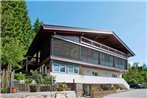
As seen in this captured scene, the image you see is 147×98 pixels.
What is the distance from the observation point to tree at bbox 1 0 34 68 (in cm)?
2358

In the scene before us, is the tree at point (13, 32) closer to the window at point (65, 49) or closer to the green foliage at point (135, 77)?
the window at point (65, 49)

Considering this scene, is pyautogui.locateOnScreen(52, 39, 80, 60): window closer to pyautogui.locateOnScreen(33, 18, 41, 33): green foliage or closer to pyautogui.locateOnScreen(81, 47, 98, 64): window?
A: pyautogui.locateOnScreen(81, 47, 98, 64): window

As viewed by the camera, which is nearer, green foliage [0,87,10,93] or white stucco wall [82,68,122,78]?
green foliage [0,87,10,93]

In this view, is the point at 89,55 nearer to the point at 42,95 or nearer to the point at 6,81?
the point at 42,95

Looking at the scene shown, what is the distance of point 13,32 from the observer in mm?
30453

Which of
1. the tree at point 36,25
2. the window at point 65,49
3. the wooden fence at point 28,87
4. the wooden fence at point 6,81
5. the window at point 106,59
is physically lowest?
the wooden fence at point 28,87

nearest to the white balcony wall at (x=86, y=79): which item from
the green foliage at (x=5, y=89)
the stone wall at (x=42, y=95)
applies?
the stone wall at (x=42, y=95)

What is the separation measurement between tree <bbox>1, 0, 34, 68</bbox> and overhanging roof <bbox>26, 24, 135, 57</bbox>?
263cm

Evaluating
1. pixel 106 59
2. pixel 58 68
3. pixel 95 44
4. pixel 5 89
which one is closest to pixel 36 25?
pixel 106 59

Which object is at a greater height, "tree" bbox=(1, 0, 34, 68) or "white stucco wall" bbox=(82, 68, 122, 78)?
"tree" bbox=(1, 0, 34, 68)

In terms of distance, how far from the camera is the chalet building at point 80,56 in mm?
23406

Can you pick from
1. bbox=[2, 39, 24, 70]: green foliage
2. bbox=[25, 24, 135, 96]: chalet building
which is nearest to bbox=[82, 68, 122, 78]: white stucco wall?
bbox=[25, 24, 135, 96]: chalet building

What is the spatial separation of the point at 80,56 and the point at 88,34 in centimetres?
358

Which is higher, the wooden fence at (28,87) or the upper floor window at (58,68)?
the upper floor window at (58,68)
